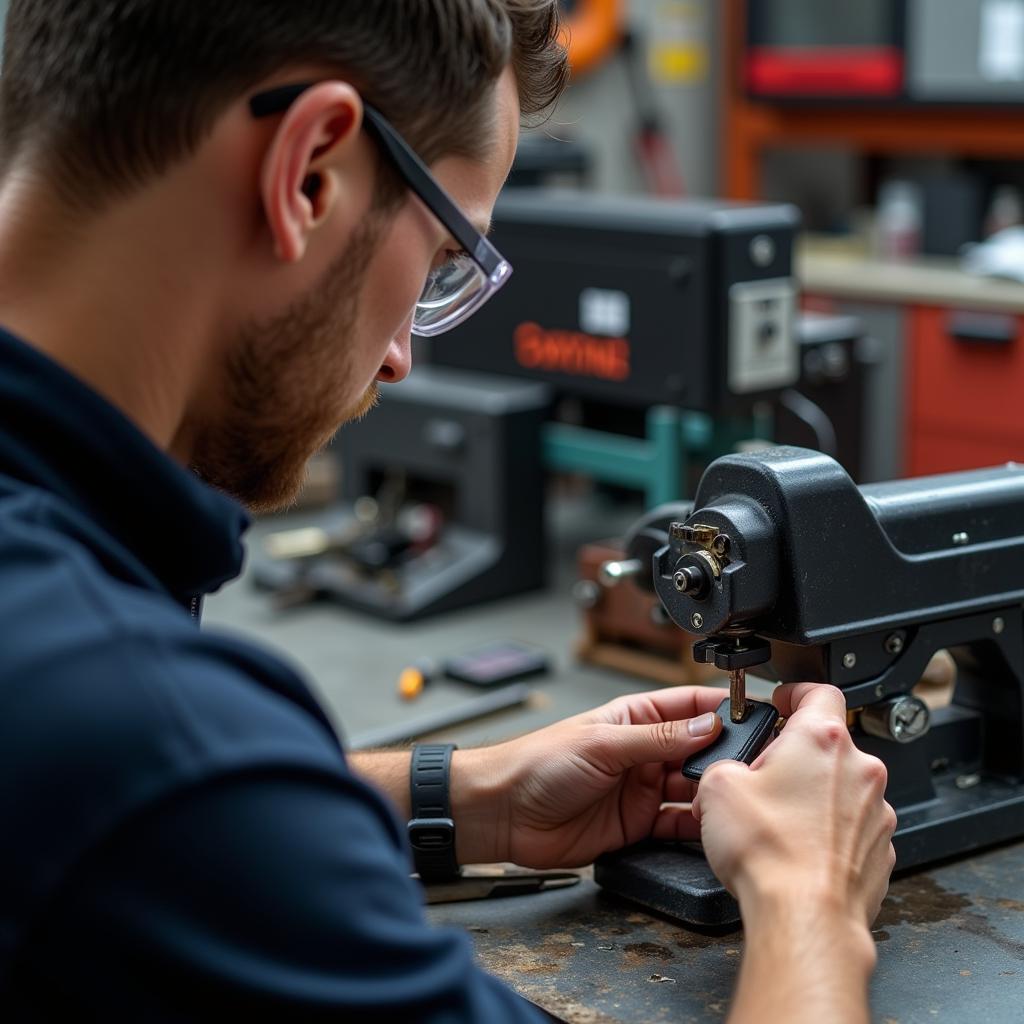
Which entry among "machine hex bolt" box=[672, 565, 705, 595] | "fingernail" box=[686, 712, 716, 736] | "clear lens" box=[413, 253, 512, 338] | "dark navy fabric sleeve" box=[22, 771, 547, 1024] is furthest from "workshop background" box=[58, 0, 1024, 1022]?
"dark navy fabric sleeve" box=[22, 771, 547, 1024]

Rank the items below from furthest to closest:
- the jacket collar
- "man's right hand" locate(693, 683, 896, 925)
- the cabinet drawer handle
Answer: the cabinet drawer handle → "man's right hand" locate(693, 683, 896, 925) → the jacket collar

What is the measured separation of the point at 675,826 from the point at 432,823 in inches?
7.4

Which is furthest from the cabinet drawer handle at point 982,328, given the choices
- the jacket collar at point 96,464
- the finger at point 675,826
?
the jacket collar at point 96,464

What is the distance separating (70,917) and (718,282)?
1.62 m

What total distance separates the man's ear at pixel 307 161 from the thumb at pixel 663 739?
1.60 feet

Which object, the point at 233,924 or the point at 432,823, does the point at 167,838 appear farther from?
the point at 432,823

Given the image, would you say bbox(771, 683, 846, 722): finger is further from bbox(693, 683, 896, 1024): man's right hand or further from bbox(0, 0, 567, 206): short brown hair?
bbox(0, 0, 567, 206): short brown hair

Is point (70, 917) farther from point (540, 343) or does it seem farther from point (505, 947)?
point (540, 343)

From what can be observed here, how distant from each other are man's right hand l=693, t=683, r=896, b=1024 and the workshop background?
0.12 meters

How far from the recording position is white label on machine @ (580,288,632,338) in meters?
2.21

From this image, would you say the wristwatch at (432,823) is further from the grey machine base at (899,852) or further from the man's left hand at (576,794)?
the grey machine base at (899,852)

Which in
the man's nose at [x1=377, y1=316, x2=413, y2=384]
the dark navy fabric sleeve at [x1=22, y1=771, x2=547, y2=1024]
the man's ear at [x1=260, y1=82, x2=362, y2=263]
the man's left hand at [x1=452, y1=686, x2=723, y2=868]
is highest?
the man's ear at [x1=260, y1=82, x2=362, y2=263]

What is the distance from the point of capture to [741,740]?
1077 millimetres

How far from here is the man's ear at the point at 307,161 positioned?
770mm
